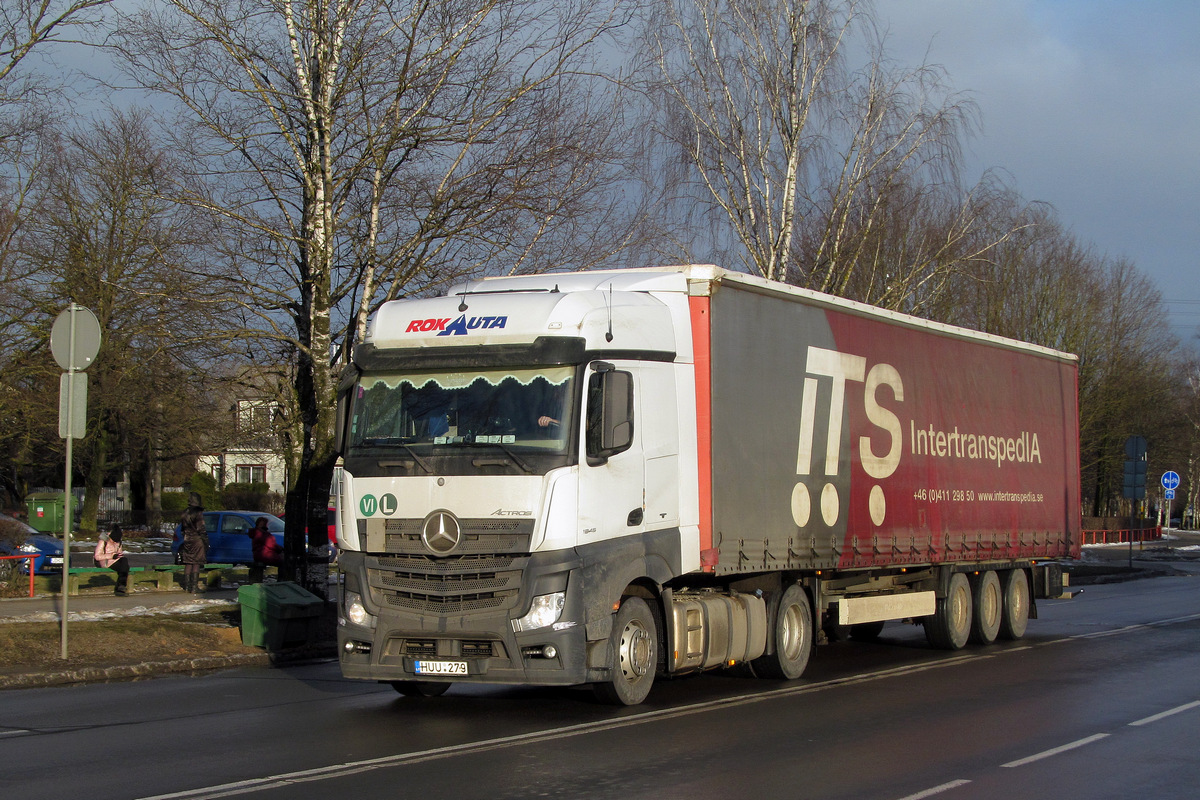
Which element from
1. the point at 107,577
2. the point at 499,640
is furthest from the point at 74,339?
the point at 107,577

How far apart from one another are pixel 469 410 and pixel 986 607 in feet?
31.6

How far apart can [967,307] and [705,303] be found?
34.9m

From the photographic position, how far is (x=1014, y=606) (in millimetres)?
17562

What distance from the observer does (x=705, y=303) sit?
11398 mm

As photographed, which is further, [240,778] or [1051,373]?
[1051,373]

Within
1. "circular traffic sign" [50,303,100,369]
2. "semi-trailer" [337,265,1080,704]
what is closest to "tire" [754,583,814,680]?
"semi-trailer" [337,265,1080,704]

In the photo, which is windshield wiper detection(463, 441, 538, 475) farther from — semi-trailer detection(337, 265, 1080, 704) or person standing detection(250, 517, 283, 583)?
person standing detection(250, 517, 283, 583)

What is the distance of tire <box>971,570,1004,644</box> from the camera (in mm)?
16688

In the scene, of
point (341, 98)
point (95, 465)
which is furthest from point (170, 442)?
point (341, 98)

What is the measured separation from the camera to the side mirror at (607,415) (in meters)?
10.0

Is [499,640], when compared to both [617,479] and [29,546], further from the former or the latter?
[29,546]

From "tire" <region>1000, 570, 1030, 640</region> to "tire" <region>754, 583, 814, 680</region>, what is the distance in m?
5.37

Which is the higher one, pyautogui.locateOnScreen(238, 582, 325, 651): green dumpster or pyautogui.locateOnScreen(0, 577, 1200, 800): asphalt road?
pyautogui.locateOnScreen(238, 582, 325, 651): green dumpster

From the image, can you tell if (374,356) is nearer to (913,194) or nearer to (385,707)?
(385,707)
